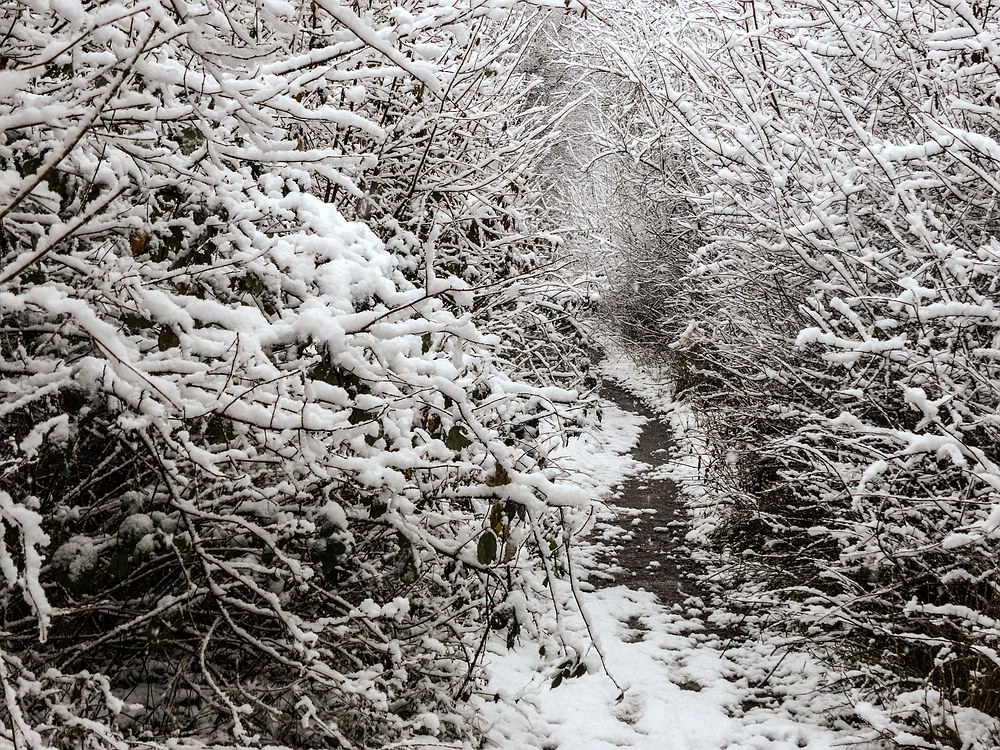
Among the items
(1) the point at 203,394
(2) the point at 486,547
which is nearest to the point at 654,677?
(2) the point at 486,547

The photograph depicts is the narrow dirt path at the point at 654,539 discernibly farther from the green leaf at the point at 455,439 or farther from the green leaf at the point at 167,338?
the green leaf at the point at 167,338

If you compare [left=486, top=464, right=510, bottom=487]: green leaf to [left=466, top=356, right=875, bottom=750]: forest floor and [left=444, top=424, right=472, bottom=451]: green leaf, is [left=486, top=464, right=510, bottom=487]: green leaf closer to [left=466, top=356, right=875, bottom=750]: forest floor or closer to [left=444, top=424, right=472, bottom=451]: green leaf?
[left=444, top=424, right=472, bottom=451]: green leaf

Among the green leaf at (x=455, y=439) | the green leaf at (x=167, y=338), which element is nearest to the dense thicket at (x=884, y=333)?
the green leaf at (x=455, y=439)

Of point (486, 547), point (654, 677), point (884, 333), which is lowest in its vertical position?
point (654, 677)

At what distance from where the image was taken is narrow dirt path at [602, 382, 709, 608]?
6.25 metres

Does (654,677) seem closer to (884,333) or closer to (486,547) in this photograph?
(884,333)

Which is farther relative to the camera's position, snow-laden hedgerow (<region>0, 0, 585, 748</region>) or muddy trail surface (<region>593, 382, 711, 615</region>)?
muddy trail surface (<region>593, 382, 711, 615</region>)

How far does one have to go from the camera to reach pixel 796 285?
216 inches

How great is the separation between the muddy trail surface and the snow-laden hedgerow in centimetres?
316

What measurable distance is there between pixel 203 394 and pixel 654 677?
3.68 metres

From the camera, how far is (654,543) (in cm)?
714

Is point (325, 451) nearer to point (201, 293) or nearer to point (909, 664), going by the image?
point (201, 293)

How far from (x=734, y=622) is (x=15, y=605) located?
452 cm

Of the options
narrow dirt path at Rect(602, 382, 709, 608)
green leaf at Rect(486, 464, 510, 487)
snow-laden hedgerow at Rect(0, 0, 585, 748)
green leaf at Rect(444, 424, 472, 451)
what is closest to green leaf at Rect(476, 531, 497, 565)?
snow-laden hedgerow at Rect(0, 0, 585, 748)
